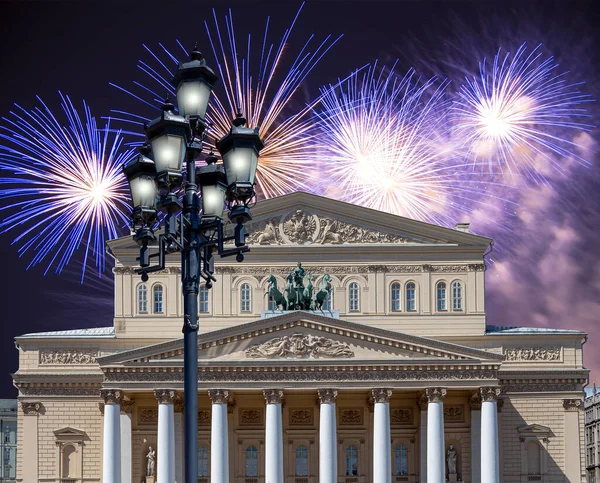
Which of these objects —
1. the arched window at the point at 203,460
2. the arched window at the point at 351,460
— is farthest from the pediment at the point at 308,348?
the arched window at the point at 351,460

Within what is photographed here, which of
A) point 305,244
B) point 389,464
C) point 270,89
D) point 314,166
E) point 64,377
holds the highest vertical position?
point 270,89

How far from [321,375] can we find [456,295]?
917 cm

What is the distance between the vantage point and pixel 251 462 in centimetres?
6194

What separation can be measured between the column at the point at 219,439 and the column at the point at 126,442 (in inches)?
162

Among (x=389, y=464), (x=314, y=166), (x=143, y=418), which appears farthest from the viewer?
(x=314, y=166)

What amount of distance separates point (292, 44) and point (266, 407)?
23.7 meters

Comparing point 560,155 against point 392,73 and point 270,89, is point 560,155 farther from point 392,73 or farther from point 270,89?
point 270,89

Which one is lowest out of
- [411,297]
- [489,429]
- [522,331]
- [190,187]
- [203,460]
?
[203,460]

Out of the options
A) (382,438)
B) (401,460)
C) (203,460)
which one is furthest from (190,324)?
(401,460)

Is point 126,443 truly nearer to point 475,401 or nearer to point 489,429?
point 475,401

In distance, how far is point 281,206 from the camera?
6425cm

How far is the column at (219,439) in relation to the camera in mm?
56656

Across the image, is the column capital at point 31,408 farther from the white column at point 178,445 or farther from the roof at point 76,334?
the white column at point 178,445

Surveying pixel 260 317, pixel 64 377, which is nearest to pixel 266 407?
pixel 260 317
